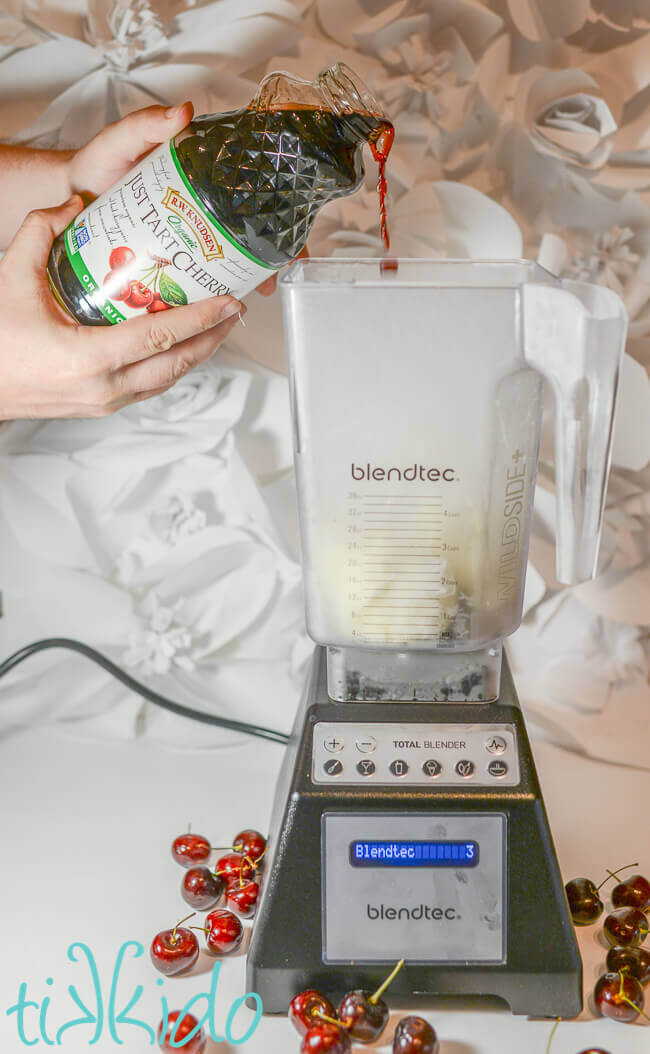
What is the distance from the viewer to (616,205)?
3.21ft

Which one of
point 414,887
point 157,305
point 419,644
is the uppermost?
point 157,305

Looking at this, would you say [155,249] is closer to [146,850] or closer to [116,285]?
[116,285]

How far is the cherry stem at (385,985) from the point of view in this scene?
68 cm

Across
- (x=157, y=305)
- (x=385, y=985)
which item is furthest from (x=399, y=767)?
(x=157, y=305)

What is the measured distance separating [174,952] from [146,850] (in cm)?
18

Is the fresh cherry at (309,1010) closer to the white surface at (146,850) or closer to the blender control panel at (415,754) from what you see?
the white surface at (146,850)

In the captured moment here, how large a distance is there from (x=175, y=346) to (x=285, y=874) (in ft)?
1.36

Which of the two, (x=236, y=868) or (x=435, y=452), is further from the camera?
(x=236, y=868)

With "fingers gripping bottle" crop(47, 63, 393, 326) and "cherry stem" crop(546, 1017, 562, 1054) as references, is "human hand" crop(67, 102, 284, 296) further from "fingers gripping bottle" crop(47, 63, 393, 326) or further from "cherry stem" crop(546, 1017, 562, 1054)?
"cherry stem" crop(546, 1017, 562, 1054)

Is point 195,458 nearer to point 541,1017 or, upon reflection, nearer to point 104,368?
point 104,368

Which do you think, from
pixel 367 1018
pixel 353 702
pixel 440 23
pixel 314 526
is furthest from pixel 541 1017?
pixel 440 23

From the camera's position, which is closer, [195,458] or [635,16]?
[635,16]

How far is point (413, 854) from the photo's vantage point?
698 mm

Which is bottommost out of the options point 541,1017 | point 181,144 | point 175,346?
point 541,1017
